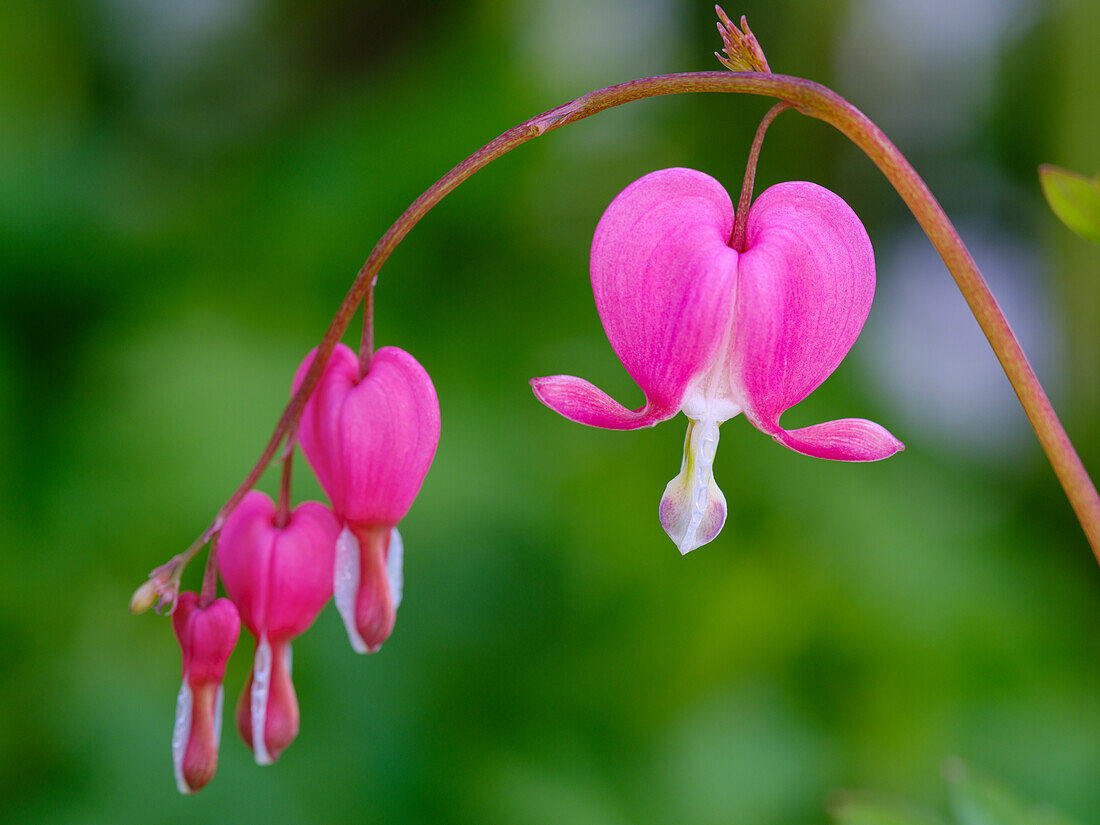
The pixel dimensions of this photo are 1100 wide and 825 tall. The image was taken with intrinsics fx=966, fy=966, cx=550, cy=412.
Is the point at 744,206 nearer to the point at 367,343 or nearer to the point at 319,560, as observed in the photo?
the point at 367,343

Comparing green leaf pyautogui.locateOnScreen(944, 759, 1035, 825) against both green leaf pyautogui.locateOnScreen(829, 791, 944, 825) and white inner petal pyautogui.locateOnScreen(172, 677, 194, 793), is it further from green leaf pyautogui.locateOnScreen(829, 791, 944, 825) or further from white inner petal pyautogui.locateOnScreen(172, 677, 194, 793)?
white inner petal pyautogui.locateOnScreen(172, 677, 194, 793)

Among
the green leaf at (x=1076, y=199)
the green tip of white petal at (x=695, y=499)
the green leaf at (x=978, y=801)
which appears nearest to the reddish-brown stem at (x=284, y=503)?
the green tip of white petal at (x=695, y=499)

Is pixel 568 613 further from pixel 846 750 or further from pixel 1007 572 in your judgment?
pixel 1007 572

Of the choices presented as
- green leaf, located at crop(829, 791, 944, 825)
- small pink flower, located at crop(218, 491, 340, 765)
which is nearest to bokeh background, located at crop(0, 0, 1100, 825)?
green leaf, located at crop(829, 791, 944, 825)

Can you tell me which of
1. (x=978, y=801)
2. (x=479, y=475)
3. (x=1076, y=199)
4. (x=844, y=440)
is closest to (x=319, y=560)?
(x=844, y=440)

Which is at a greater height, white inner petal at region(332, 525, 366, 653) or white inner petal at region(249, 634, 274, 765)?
white inner petal at region(332, 525, 366, 653)

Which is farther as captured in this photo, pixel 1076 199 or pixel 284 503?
pixel 284 503

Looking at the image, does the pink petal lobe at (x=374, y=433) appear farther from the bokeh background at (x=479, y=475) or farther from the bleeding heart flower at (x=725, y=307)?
the bokeh background at (x=479, y=475)
